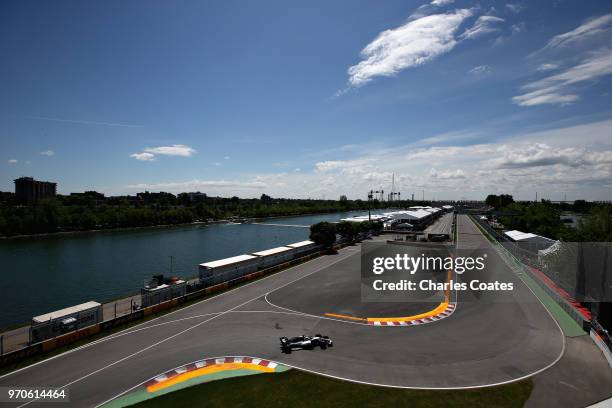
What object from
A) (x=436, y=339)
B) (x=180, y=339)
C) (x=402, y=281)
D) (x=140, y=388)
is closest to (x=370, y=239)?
(x=402, y=281)

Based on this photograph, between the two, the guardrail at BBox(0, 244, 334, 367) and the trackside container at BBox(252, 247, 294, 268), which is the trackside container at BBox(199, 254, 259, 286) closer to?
the guardrail at BBox(0, 244, 334, 367)

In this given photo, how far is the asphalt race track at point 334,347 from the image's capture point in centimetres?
1397

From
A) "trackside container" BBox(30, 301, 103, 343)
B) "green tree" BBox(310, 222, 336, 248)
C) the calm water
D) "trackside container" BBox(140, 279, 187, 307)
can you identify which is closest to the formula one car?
"trackside container" BBox(140, 279, 187, 307)

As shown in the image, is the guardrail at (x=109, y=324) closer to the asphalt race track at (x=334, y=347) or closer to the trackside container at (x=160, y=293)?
the trackside container at (x=160, y=293)

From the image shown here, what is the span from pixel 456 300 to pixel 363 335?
1054 cm

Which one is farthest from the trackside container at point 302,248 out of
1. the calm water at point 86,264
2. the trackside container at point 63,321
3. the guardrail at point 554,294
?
the guardrail at point 554,294

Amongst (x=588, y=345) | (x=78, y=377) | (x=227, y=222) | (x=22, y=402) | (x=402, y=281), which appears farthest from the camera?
(x=227, y=222)

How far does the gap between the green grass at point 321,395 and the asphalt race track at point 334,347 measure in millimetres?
624

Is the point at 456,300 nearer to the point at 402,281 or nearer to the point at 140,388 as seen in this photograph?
the point at 402,281

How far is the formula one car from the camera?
53.1 feet

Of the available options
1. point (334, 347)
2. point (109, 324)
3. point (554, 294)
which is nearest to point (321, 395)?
point (334, 347)

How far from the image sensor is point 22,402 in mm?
12648

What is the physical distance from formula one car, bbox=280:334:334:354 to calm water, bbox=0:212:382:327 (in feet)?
77.5

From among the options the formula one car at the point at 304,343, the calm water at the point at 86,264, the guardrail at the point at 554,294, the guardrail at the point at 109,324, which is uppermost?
the guardrail at the point at 554,294
